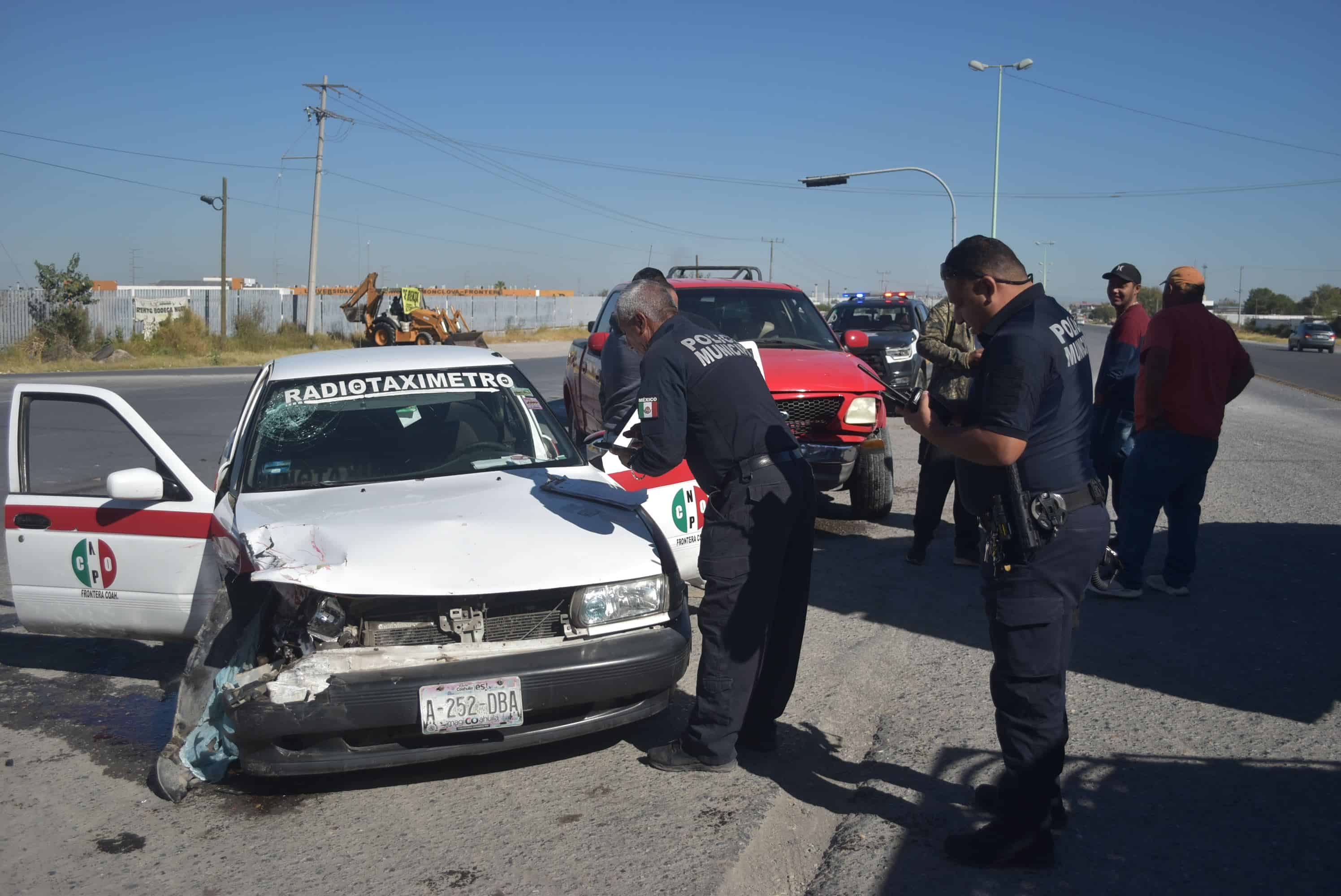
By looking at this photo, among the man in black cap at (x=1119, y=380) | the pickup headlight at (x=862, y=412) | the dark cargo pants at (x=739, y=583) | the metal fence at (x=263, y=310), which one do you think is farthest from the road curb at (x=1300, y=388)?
the dark cargo pants at (x=739, y=583)

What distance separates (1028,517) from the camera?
9.98 feet

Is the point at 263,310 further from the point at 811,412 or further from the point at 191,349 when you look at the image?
the point at 811,412

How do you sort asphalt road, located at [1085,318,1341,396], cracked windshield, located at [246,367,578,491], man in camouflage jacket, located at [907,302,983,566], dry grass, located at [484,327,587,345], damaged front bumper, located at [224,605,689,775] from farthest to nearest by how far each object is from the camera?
dry grass, located at [484,327,587,345] → asphalt road, located at [1085,318,1341,396] → man in camouflage jacket, located at [907,302,983,566] → cracked windshield, located at [246,367,578,491] → damaged front bumper, located at [224,605,689,775]

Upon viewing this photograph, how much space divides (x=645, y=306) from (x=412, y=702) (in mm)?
1676

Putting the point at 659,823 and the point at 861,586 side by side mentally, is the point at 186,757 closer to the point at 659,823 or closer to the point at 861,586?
the point at 659,823

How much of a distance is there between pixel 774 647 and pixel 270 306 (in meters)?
47.1

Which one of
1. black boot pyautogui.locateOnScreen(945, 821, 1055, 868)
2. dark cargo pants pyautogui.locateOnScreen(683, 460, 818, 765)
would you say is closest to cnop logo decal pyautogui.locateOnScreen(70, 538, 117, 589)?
dark cargo pants pyautogui.locateOnScreen(683, 460, 818, 765)

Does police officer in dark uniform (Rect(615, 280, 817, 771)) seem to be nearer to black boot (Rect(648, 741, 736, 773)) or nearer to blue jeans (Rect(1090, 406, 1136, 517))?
black boot (Rect(648, 741, 736, 773))

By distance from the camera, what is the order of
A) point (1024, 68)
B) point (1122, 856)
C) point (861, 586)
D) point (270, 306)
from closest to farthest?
point (1122, 856) < point (861, 586) < point (1024, 68) < point (270, 306)

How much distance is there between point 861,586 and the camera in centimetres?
641

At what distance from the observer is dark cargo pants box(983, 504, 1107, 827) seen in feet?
10.0

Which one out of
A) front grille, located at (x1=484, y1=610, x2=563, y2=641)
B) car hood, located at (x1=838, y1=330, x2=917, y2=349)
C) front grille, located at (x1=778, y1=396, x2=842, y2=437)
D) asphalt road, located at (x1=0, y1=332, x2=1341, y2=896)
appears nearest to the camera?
asphalt road, located at (x1=0, y1=332, x2=1341, y2=896)

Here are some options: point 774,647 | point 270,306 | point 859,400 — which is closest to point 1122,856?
point 774,647

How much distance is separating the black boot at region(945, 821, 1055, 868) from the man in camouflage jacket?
10.7ft
